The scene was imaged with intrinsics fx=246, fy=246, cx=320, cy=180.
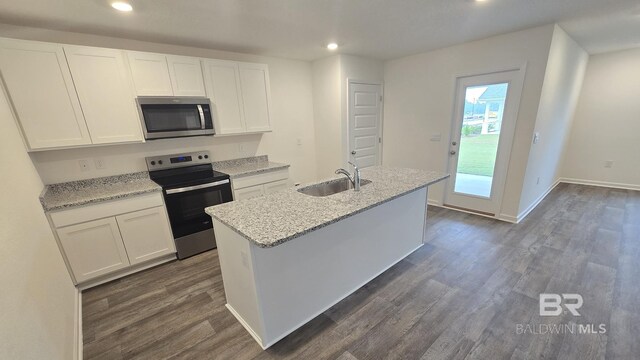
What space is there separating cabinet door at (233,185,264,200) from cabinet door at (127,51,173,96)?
1321mm

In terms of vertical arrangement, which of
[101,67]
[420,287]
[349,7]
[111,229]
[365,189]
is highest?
[349,7]

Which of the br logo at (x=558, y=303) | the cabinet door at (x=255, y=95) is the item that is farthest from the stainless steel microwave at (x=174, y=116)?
the br logo at (x=558, y=303)

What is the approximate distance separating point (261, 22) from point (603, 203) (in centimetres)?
566

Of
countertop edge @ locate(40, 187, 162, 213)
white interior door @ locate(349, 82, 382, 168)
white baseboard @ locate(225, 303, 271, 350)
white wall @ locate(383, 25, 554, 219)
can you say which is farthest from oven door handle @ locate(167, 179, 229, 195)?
white wall @ locate(383, 25, 554, 219)

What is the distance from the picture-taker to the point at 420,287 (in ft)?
7.36

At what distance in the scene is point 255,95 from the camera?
3318mm

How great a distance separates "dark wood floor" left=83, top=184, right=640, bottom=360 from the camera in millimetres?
1667

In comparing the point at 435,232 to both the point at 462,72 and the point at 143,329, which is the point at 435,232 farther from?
the point at 143,329

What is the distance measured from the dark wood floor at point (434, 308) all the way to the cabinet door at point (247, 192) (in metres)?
0.74

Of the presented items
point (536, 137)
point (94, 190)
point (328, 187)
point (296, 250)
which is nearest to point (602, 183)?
point (536, 137)

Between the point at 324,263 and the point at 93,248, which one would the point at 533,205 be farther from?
the point at 93,248

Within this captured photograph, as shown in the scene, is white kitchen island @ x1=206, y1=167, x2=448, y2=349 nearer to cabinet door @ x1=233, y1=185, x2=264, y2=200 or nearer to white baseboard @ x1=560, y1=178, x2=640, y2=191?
cabinet door @ x1=233, y1=185, x2=264, y2=200

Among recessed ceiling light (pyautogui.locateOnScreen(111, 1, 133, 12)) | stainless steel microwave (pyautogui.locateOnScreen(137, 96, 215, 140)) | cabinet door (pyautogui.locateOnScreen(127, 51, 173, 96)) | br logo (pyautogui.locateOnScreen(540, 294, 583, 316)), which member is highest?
recessed ceiling light (pyautogui.locateOnScreen(111, 1, 133, 12))

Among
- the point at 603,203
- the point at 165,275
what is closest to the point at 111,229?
the point at 165,275
